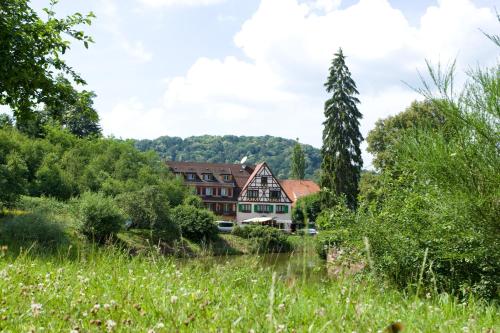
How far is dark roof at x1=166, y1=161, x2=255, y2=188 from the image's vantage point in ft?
238

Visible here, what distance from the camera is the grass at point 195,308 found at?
3.13 metres

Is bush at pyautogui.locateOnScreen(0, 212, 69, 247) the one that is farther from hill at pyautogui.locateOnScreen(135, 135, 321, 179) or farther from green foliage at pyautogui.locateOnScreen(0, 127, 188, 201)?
hill at pyautogui.locateOnScreen(135, 135, 321, 179)

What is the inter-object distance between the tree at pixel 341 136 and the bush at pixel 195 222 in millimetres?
8787

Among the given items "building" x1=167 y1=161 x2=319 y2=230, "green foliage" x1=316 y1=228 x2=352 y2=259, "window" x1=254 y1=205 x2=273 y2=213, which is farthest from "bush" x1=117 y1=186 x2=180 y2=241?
"window" x1=254 y1=205 x2=273 y2=213

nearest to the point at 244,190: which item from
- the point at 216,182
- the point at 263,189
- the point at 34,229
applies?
the point at 263,189

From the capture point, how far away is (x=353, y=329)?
10.2ft

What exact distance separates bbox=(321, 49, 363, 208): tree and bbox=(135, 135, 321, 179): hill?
113 meters

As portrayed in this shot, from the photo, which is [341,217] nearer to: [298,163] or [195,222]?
[195,222]

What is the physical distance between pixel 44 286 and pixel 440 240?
657cm

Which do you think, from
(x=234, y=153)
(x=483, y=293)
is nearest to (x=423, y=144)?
(x=483, y=293)

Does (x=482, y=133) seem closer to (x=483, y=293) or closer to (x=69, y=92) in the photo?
(x=483, y=293)

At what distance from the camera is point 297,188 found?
237ft

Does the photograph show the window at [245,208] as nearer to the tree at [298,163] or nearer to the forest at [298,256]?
the tree at [298,163]

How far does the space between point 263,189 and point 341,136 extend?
1167 inches
